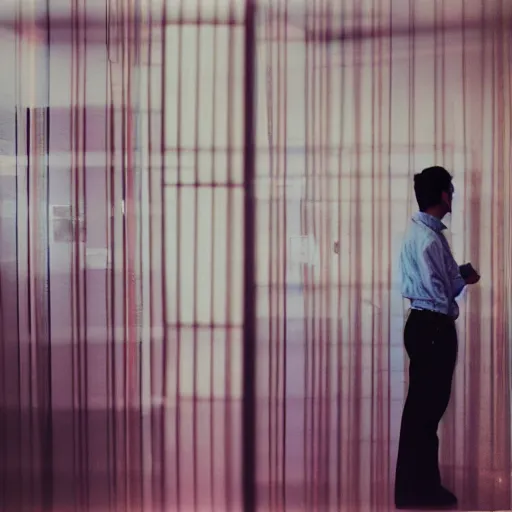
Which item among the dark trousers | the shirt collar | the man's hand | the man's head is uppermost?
the man's head

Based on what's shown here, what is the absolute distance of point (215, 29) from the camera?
8.75 feet

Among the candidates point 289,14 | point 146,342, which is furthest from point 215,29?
point 146,342

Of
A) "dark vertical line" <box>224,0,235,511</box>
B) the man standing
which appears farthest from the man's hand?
"dark vertical line" <box>224,0,235,511</box>

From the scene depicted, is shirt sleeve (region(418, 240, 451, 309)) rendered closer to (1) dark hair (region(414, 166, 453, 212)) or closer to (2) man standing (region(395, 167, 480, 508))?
(2) man standing (region(395, 167, 480, 508))

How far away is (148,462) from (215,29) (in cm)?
172

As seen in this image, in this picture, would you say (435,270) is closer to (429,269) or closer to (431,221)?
(429,269)

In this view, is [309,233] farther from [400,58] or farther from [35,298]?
[35,298]

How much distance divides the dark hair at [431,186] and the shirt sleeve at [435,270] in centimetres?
17

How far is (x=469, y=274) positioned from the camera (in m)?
2.57

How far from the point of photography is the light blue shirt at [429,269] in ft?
8.25

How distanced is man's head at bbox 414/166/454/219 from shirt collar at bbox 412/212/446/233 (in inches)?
1.1

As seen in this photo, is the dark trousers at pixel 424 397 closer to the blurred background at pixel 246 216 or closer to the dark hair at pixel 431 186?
the blurred background at pixel 246 216

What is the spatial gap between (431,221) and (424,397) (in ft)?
2.21

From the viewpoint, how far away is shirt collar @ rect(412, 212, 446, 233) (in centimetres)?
256
